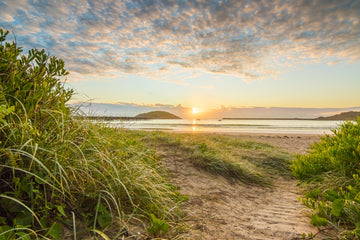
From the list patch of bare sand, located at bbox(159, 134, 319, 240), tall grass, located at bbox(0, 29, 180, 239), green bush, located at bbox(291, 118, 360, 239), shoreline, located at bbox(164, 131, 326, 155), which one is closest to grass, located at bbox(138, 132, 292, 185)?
patch of bare sand, located at bbox(159, 134, 319, 240)

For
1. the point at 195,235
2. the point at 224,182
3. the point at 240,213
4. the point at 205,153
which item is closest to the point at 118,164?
the point at 195,235

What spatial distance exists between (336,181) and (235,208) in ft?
5.84

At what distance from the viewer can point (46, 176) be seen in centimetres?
195

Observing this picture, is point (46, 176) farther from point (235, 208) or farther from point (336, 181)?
point (336, 181)

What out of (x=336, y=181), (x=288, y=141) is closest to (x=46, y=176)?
(x=336, y=181)

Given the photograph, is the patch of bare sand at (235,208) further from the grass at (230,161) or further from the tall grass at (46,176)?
the tall grass at (46,176)

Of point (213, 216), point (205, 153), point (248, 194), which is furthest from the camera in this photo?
point (205, 153)

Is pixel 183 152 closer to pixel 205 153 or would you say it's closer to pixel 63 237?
pixel 205 153

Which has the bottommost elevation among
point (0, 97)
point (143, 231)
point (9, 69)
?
point (143, 231)

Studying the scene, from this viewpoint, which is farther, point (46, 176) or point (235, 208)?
point (235, 208)

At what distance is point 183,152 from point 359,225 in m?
4.25

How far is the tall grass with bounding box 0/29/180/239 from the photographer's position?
1804mm

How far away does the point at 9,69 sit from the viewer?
2.32 meters

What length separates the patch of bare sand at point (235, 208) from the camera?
2719 millimetres
